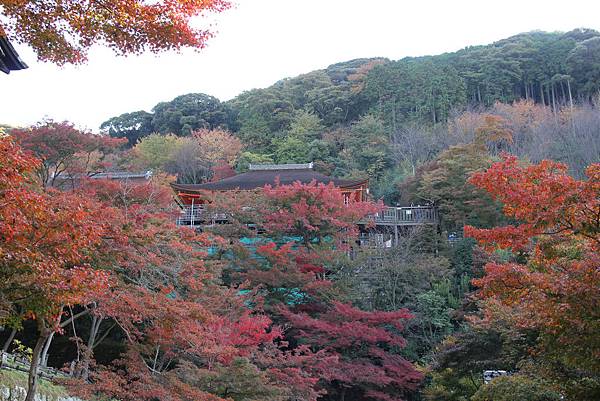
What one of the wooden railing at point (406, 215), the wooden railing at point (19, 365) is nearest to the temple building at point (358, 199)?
the wooden railing at point (406, 215)

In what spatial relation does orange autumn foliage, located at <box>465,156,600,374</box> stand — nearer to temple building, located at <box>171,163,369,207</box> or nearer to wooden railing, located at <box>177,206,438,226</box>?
temple building, located at <box>171,163,369,207</box>

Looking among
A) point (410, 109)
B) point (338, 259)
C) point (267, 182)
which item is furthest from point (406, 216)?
point (410, 109)

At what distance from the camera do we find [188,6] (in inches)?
215

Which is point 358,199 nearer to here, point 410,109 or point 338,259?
point 338,259

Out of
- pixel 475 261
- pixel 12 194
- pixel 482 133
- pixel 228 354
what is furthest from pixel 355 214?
pixel 12 194

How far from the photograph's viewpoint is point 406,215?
77.7ft

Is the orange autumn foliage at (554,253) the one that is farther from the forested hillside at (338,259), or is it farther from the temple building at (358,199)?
the temple building at (358,199)

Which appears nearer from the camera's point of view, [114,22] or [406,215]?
[114,22]

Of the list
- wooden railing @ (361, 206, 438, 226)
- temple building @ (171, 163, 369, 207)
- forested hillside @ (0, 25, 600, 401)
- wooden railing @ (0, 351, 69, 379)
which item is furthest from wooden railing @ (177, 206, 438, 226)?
wooden railing @ (0, 351, 69, 379)

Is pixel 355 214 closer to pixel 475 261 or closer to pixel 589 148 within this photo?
pixel 475 261

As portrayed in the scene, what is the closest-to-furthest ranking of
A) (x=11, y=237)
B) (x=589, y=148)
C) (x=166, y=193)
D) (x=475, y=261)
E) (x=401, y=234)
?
(x=11, y=237)
(x=166, y=193)
(x=475, y=261)
(x=401, y=234)
(x=589, y=148)

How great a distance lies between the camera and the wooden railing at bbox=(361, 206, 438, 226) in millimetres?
23406

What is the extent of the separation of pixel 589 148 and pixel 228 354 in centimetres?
2279

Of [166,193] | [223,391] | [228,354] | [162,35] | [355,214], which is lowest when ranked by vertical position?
[223,391]
